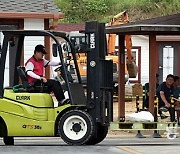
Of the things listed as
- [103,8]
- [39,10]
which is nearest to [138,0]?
[103,8]

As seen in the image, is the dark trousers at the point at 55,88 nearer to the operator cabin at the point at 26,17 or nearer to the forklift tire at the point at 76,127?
the forklift tire at the point at 76,127

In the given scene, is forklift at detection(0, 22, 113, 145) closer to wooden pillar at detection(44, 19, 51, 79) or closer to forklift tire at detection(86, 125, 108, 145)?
forklift tire at detection(86, 125, 108, 145)

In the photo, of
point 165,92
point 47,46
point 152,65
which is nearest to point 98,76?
point 152,65

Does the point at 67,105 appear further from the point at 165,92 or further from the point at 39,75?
the point at 165,92

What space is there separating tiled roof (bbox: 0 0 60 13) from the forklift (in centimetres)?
882

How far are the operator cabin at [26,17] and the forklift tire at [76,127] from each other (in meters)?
8.72

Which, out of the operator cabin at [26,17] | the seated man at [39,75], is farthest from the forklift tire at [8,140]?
the operator cabin at [26,17]

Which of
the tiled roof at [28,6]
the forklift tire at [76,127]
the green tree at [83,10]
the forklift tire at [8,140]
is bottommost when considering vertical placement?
the forklift tire at [8,140]

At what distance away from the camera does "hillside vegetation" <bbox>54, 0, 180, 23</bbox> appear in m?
50.1

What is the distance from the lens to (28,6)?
24.8 meters

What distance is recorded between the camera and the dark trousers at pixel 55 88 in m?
15.4

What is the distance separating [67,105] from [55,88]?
1.51ft

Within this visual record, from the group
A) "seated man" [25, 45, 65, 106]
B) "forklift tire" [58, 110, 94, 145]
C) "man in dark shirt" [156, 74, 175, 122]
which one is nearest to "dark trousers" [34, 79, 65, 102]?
"seated man" [25, 45, 65, 106]

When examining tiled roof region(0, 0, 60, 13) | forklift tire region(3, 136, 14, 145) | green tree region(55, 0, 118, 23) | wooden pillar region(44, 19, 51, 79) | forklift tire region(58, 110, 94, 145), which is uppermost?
green tree region(55, 0, 118, 23)
